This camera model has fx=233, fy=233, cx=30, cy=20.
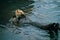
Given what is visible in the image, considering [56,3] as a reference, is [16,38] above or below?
below

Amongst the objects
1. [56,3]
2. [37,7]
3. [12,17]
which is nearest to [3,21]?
[12,17]

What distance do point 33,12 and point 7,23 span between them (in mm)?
1598

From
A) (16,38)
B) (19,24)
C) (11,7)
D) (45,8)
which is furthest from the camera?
(11,7)

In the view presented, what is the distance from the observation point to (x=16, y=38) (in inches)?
325

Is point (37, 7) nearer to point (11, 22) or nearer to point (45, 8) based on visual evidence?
point (45, 8)

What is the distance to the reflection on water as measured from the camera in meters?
8.36

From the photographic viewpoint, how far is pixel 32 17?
992cm

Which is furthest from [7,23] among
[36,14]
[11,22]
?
[36,14]

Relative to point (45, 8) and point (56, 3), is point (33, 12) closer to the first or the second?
point (45, 8)

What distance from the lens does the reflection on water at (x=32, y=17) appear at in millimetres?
8359

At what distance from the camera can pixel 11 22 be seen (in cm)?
962

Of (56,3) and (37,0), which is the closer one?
(56,3)

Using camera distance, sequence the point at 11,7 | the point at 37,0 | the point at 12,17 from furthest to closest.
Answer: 1. the point at 37,0
2. the point at 11,7
3. the point at 12,17

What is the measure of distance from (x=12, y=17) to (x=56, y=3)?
285 cm
